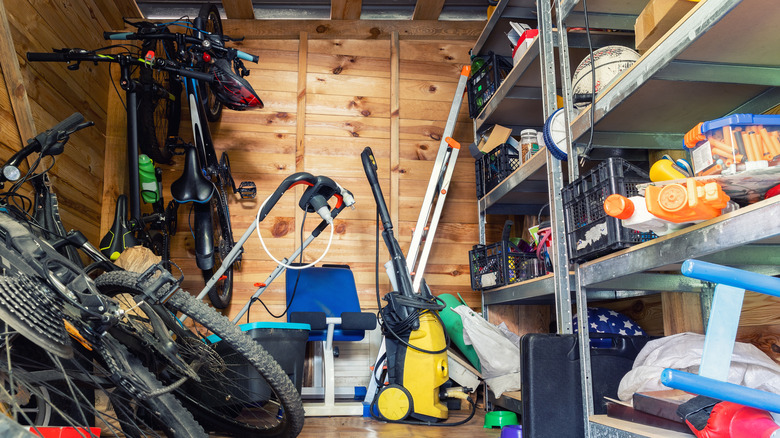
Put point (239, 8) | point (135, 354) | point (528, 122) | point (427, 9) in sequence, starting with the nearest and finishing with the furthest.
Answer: point (135, 354), point (528, 122), point (239, 8), point (427, 9)

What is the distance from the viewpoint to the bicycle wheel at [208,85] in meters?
2.83

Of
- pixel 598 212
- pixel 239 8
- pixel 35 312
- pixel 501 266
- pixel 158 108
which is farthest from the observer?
pixel 239 8

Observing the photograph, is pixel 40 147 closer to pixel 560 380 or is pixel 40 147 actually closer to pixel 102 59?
pixel 102 59

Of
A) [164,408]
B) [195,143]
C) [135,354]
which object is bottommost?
[164,408]

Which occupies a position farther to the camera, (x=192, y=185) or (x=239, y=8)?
(x=239, y=8)

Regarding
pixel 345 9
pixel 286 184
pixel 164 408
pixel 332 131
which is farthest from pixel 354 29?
pixel 164 408

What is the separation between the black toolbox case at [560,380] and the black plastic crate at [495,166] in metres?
1.19

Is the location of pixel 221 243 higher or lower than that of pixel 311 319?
higher

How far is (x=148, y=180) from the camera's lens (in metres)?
2.77

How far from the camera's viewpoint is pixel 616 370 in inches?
67.2

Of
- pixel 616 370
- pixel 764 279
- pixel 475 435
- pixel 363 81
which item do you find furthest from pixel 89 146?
pixel 764 279

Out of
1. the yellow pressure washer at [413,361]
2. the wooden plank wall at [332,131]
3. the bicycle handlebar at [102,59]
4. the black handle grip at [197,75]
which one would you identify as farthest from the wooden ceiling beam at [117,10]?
the yellow pressure washer at [413,361]

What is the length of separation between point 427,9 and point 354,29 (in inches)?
17.7

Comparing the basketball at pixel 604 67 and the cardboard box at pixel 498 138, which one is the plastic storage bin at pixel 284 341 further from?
the cardboard box at pixel 498 138
